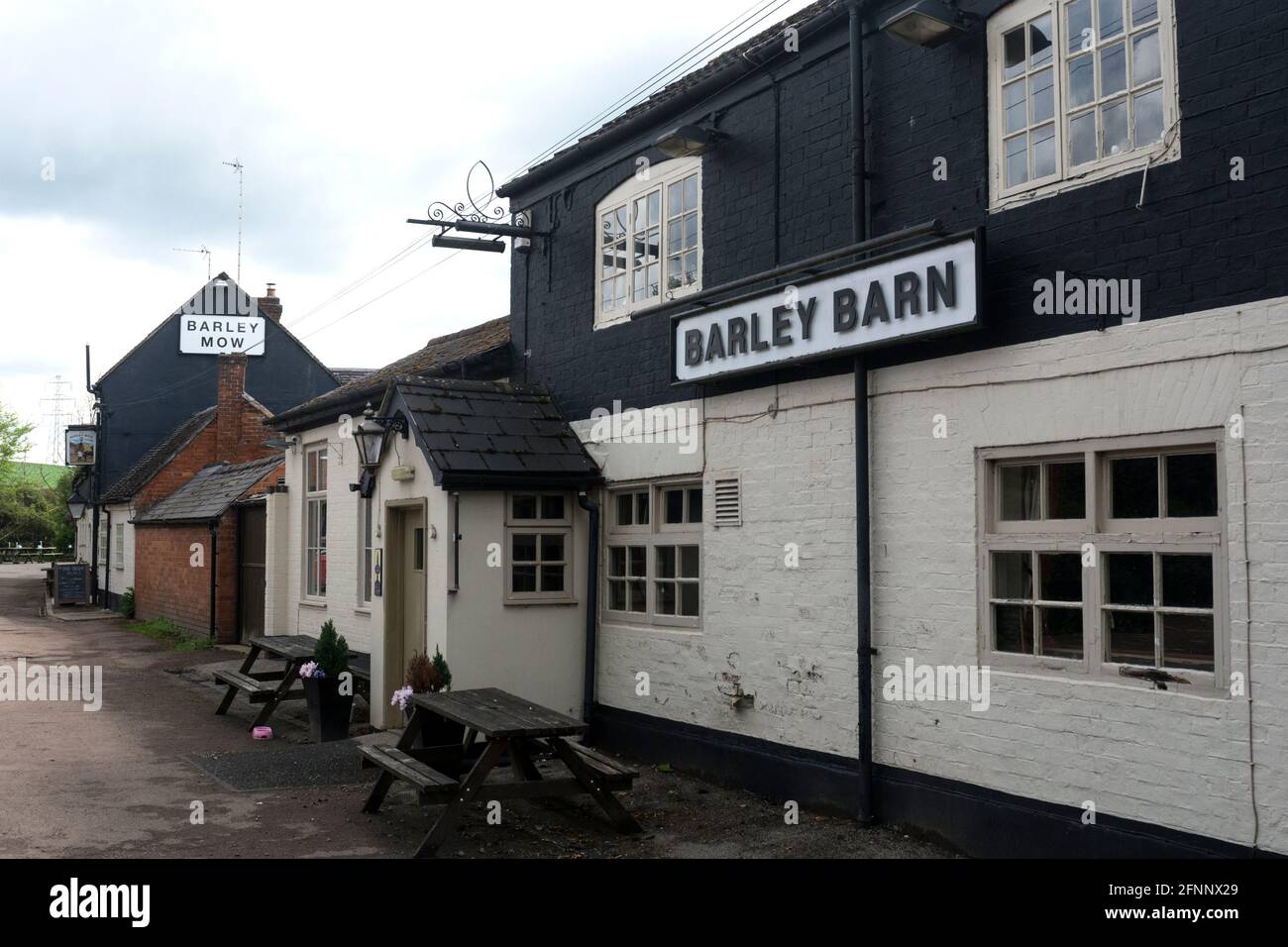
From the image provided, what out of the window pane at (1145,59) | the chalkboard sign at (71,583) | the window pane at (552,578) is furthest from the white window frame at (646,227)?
the chalkboard sign at (71,583)

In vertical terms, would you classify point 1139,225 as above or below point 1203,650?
above

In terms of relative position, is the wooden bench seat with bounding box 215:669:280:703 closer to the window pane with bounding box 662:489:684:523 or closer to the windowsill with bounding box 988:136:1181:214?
the window pane with bounding box 662:489:684:523

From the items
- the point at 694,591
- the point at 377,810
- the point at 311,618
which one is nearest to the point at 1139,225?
the point at 694,591

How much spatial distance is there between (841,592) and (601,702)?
135 inches

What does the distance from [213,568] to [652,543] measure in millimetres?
12416

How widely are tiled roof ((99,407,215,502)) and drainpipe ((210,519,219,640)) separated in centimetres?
684

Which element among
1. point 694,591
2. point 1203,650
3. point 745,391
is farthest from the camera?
point 694,591

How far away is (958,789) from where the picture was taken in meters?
6.99

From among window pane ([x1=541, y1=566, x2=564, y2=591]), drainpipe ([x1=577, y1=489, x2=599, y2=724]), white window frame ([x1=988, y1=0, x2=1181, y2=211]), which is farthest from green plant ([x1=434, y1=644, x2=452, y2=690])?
white window frame ([x1=988, y1=0, x2=1181, y2=211])

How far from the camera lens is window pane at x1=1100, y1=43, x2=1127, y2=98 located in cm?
636

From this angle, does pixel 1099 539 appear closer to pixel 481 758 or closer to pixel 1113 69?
pixel 1113 69

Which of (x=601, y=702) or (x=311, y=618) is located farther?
(x=311, y=618)

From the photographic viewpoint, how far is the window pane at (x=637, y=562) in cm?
1028

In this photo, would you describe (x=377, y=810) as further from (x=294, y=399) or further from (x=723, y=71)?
(x=294, y=399)
